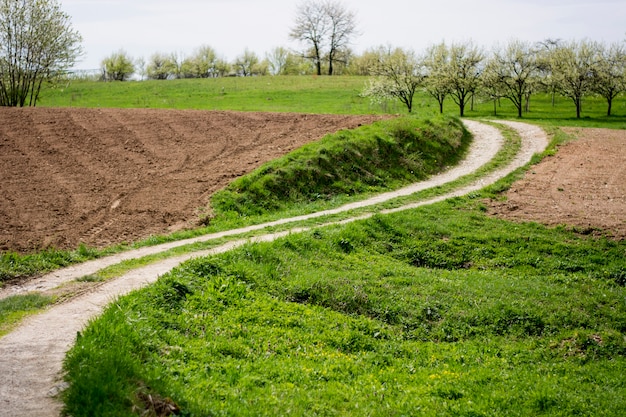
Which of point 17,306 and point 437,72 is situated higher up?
point 437,72

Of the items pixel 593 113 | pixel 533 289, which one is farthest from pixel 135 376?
pixel 593 113

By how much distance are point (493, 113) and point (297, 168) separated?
36.4m

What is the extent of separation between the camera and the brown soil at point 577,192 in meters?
18.5

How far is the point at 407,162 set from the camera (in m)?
25.7

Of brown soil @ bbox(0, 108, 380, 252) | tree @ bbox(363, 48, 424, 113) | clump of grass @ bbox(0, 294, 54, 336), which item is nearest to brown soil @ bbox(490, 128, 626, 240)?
brown soil @ bbox(0, 108, 380, 252)

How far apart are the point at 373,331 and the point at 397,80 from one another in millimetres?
41383

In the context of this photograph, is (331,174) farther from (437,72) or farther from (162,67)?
(162,67)

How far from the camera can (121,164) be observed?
896 inches

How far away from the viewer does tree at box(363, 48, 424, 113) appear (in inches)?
1955

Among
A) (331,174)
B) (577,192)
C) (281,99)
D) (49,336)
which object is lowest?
(49,336)

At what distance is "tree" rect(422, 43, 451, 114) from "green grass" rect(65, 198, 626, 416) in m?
35.6

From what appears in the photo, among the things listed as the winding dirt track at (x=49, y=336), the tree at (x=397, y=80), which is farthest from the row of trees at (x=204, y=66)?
the winding dirt track at (x=49, y=336)

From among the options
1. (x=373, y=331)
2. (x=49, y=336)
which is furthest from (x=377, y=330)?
(x=49, y=336)

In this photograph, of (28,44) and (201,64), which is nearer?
(28,44)
